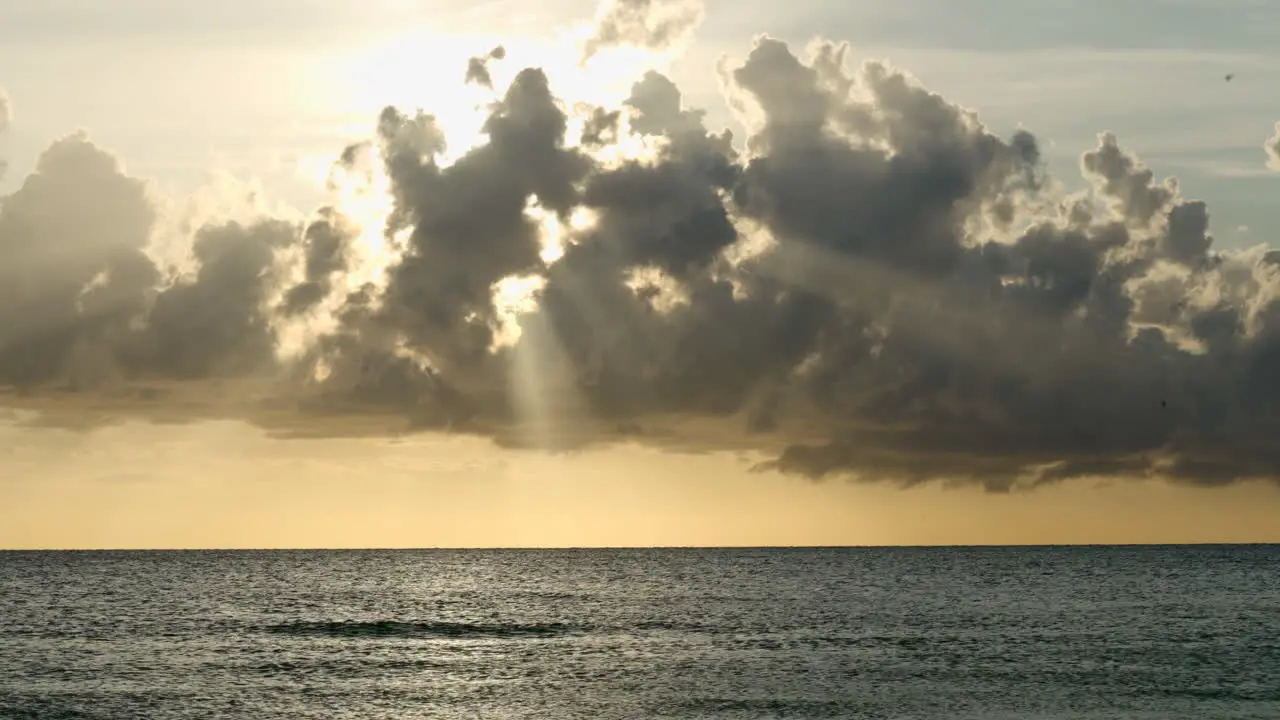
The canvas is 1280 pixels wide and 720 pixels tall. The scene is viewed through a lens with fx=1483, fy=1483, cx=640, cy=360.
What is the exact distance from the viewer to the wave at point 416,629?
421ft

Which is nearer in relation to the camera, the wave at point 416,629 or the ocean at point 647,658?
the ocean at point 647,658

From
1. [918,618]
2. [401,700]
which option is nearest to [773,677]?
[401,700]

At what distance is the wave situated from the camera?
128375 millimetres

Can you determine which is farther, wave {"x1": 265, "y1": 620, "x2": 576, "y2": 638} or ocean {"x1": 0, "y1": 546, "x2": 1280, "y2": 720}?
wave {"x1": 265, "y1": 620, "x2": 576, "y2": 638}

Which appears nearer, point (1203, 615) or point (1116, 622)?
point (1116, 622)

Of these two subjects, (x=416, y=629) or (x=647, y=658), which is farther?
(x=416, y=629)

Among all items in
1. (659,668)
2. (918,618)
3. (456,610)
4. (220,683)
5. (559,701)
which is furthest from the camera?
(456,610)

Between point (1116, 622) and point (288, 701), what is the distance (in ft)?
269

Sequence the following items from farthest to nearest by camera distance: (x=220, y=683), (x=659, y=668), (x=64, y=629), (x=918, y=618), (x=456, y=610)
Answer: (x=456, y=610), (x=918, y=618), (x=64, y=629), (x=659, y=668), (x=220, y=683)

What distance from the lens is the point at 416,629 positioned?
135 metres

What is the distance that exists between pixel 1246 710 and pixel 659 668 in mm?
36792

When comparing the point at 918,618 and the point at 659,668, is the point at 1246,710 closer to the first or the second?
the point at 659,668

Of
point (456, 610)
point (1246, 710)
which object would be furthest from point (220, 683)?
point (456, 610)

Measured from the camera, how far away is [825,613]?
15175 centimetres
